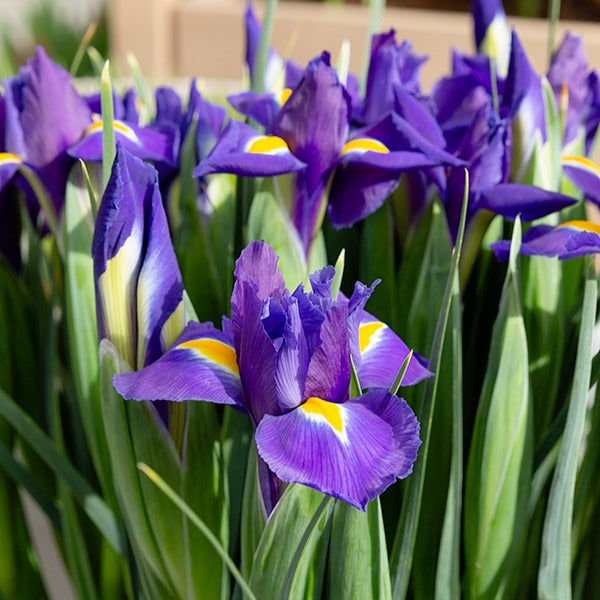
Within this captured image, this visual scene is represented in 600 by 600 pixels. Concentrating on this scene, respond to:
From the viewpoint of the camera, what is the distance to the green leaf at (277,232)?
0.52 metres

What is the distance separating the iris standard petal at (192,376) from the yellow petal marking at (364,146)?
17 cm

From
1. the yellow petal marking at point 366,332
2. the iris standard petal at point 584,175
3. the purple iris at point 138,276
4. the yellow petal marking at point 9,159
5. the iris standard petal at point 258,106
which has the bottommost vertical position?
the yellow petal marking at point 366,332

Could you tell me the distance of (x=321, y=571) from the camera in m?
0.47

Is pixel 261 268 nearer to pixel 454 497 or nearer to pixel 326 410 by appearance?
pixel 326 410

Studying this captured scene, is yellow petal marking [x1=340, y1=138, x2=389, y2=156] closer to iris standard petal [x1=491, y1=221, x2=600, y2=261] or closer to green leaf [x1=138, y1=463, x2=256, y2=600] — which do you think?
iris standard petal [x1=491, y1=221, x2=600, y2=261]

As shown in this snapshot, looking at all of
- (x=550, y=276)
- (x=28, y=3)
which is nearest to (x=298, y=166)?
(x=550, y=276)

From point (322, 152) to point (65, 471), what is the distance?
0.87 ft

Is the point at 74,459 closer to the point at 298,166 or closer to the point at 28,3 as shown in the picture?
the point at 298,166

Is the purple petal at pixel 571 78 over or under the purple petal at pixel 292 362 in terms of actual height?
over

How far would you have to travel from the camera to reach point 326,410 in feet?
1.26

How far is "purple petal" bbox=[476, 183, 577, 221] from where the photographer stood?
1.72ft

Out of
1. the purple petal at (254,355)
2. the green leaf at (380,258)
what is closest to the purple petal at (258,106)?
the green leaf at (380,258)

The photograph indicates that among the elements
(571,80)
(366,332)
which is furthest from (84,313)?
(571,80)

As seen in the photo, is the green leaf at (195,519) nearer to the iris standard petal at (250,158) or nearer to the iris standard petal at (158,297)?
the iris standard petal at (158,297)
